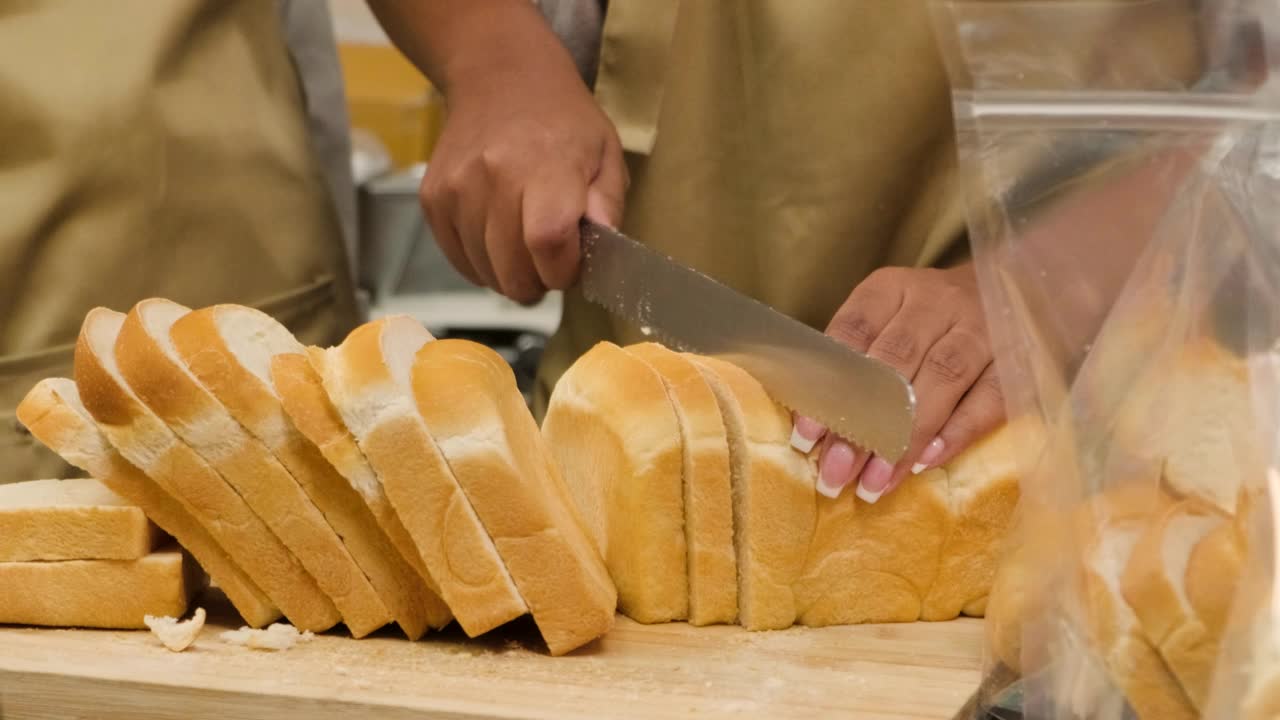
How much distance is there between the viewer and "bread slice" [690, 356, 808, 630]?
1.42m

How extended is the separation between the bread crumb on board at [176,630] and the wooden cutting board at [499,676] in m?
0.01

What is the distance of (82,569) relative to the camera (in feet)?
4.66

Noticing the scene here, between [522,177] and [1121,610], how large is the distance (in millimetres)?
1108

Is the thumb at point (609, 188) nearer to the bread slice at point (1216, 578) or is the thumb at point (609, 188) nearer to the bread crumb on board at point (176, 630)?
the bread crumb on board at point (176, 630)

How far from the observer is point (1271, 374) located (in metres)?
1.00

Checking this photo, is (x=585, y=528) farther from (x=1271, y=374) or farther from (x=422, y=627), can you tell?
(x=1271, y=374)

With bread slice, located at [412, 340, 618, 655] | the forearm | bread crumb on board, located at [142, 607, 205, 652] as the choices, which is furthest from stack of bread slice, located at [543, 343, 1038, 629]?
the forearm

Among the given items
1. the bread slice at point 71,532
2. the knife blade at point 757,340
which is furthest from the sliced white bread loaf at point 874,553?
the bread slice at point 71,532

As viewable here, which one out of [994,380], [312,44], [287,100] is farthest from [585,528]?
[312,44]

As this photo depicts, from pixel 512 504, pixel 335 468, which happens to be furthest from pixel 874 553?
pixel 335 468

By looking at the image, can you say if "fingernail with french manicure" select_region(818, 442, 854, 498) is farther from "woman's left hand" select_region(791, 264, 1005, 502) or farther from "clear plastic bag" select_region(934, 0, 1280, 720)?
"clear plastic bag" select_region(934, 0, 1280, 720)

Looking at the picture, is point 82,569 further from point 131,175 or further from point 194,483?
point 131,175

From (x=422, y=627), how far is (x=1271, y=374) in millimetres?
882

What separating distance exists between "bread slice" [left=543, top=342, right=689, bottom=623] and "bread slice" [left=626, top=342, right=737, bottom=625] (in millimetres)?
12
